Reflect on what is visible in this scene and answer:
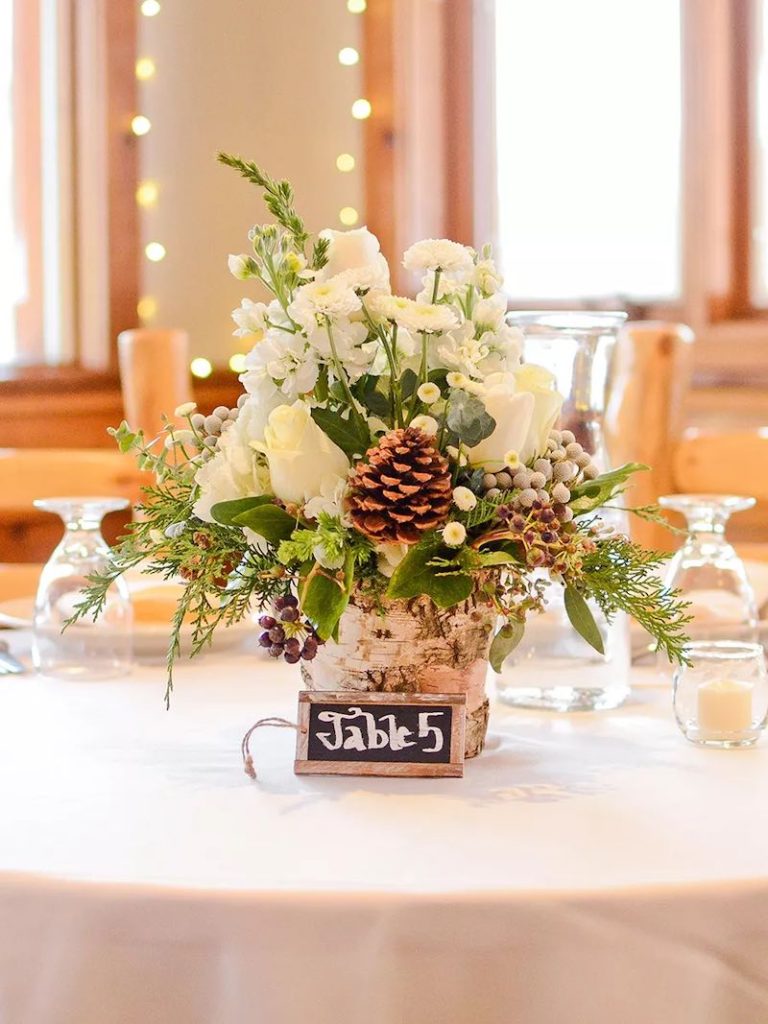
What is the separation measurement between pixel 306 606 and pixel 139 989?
0.81 ft

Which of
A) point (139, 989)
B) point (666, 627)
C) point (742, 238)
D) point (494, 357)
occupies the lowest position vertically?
point (139, 989)

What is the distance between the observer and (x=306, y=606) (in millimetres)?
821

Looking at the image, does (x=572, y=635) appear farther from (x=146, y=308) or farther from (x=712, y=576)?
(x=146, y=308)

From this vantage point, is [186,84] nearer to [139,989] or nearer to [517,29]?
[517,29]

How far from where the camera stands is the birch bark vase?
2.87 feet

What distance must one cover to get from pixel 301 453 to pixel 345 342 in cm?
7

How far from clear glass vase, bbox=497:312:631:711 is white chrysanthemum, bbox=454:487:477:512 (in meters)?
0.25

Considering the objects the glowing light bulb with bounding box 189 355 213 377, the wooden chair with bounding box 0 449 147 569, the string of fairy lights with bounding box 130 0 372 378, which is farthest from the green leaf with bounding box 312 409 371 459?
the glowing light bulb with bounding box 189 355 213 377

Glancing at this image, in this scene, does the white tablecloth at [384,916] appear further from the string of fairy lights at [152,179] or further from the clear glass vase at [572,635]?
the string of fairy lights at [152,179]

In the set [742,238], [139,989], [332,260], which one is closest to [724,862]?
[139,989]

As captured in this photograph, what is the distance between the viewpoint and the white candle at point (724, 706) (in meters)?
0.94

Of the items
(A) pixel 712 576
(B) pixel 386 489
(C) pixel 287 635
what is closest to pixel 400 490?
(B) pixel 386 489

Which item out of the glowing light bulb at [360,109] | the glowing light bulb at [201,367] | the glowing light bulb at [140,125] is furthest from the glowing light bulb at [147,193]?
the glowing light bulb at [360,109]

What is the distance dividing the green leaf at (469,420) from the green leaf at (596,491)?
100 mm
